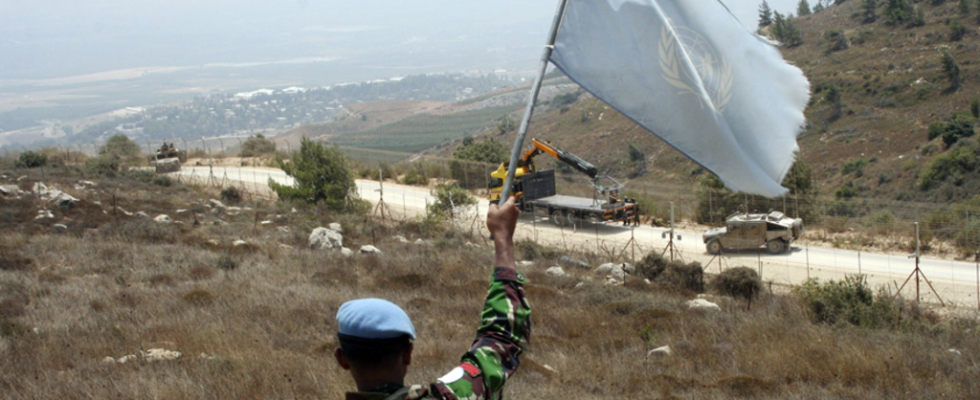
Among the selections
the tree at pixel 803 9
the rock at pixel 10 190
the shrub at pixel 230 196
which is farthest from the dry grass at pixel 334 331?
the tree at pixel 803 9

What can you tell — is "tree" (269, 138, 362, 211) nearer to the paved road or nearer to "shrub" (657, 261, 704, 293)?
the paved road

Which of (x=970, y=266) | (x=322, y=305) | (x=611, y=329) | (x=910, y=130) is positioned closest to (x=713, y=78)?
(x=611, y=329)

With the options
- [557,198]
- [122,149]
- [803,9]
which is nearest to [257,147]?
[122,149]

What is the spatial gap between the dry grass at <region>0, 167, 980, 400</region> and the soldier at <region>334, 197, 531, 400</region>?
3779 mm

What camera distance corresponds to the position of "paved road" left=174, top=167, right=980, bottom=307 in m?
18.8

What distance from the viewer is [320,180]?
29297 mm

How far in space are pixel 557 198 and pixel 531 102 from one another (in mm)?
24130

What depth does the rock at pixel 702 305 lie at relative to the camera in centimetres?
1246

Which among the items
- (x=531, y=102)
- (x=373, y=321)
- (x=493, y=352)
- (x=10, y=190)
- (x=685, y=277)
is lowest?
(x=685, y=277)

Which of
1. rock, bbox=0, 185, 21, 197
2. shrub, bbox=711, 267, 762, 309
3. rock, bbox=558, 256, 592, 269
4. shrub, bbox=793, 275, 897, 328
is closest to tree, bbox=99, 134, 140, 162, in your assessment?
rock, bbox=0, 185, 21, 197

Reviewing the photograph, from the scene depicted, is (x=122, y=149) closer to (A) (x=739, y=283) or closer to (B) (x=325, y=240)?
(B) (x=325, y=240)

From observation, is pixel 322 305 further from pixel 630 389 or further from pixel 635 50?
pixel 635 50

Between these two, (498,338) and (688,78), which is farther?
(688,78)

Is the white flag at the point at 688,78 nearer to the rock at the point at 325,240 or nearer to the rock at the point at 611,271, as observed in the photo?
the rock at the point at 611,271
